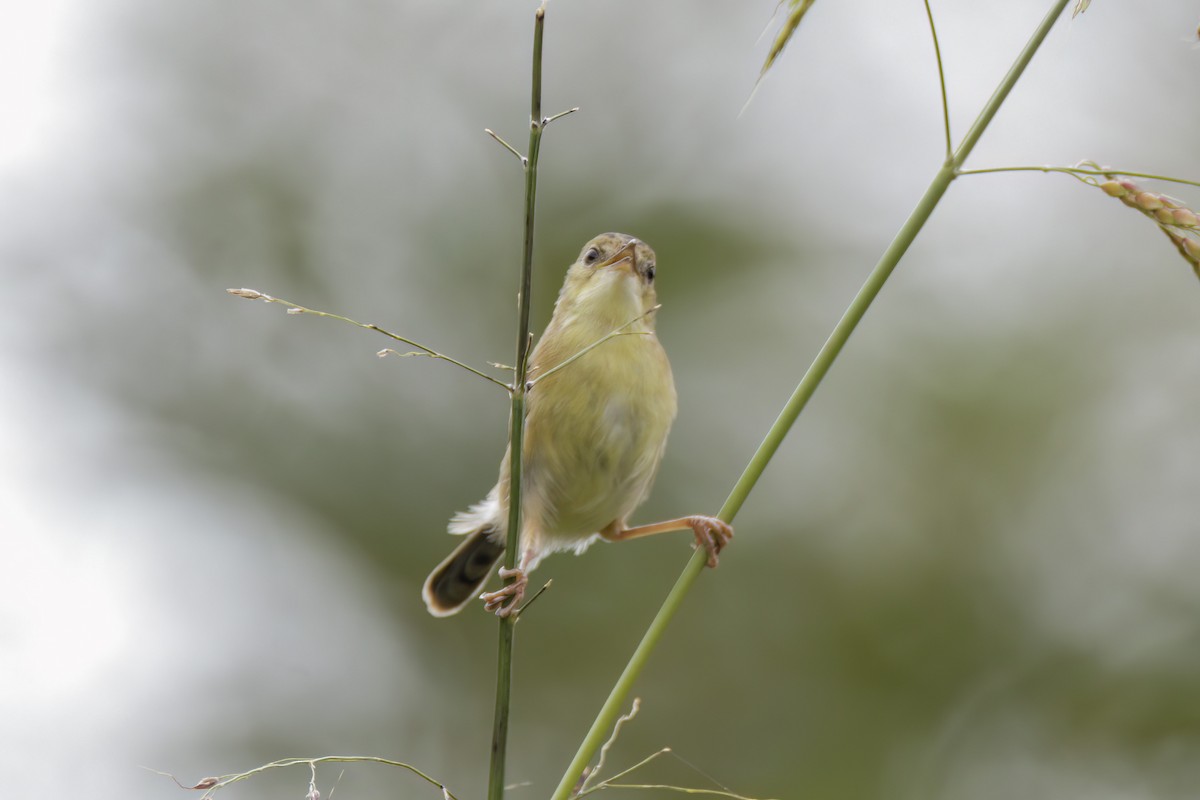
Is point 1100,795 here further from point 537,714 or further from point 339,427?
point 339,427

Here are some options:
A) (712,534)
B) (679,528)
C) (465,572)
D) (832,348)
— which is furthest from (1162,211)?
(465,572)

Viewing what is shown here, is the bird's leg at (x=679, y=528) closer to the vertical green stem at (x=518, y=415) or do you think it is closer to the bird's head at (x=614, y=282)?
the bird's head at (x=614, y=282)

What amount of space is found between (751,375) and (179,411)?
3259 millimetres

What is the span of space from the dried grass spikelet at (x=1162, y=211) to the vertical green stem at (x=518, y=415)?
0.72m

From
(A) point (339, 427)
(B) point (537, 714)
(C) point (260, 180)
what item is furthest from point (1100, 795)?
(C) point (260, 180)

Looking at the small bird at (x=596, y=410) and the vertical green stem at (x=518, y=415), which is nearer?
the vertical green stem at (x=518, y=415)

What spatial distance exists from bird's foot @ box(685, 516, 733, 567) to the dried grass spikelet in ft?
2.24

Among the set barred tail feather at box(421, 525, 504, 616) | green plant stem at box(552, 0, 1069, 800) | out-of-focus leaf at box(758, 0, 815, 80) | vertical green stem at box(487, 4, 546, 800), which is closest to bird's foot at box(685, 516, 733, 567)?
green plant stem at box(552, 0, 1069, 800)

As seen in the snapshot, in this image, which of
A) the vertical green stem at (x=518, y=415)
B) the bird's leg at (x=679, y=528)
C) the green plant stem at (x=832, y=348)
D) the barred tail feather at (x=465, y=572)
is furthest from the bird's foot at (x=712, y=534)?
the barred tail feather at (x=465, y=572)

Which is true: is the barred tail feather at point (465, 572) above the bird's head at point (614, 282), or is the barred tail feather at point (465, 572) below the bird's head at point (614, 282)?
below

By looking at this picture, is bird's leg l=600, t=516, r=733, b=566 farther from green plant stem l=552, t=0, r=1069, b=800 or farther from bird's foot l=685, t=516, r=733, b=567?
green plant stem l=552, t=0, r=1069, b=800

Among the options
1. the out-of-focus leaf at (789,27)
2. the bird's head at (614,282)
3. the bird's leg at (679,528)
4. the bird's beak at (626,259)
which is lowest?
the bird's leg at (679,528)

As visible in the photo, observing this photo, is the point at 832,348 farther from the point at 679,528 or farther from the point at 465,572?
the point at 465,572

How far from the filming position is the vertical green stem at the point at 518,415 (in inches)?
54.8
